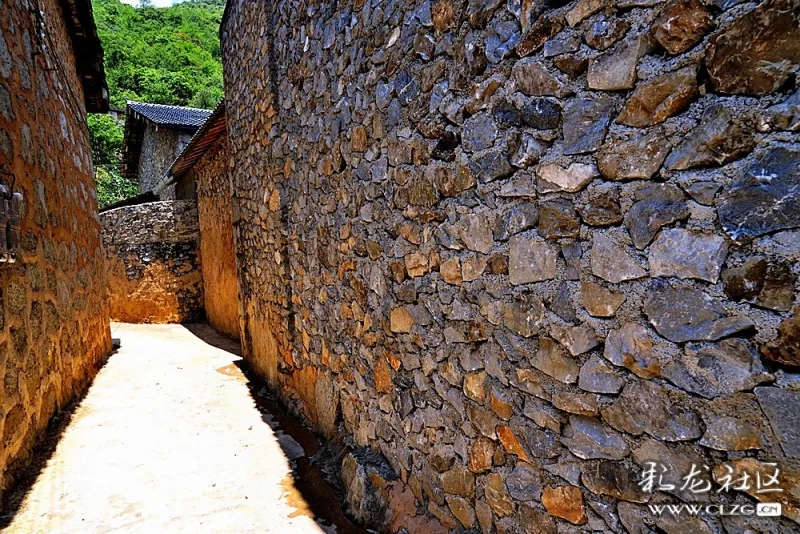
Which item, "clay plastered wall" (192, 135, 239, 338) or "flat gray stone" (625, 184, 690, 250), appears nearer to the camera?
"flat gray stone" (625, 184, 690, 250)

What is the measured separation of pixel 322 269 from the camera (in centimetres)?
317

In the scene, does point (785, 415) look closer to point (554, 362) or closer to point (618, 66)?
point (554, 362)

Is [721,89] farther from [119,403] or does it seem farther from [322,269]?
[119,403]

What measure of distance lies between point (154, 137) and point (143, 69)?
1285 cm

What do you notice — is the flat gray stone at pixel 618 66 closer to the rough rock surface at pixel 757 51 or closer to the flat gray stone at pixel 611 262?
the rough rock surface at pixel 757 51

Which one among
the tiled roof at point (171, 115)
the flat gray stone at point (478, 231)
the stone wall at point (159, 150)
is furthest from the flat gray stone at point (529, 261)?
the tiled roof at point (171, 115)

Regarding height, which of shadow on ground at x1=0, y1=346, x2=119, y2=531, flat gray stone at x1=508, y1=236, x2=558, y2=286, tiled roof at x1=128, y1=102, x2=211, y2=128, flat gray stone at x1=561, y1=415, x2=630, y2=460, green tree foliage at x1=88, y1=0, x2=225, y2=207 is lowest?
shadow on ground at x1=0, y1=346, x2=119, y2=531

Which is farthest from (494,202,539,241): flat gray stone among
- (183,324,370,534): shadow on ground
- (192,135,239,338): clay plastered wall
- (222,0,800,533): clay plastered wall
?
(192,135,239,338): clay plastered wall

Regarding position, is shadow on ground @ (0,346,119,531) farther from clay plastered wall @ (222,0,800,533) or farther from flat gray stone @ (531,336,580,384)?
flat gray stone @ (531,336,580,384)

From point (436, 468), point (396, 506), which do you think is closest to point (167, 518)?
point (396, 506)

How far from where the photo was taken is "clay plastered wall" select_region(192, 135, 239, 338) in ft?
23.0

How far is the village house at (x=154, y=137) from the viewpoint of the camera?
1364 centimetres

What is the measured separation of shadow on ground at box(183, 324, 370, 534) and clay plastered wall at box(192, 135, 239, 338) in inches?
122

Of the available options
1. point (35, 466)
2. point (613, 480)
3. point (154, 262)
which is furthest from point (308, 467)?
point (154, 262)
